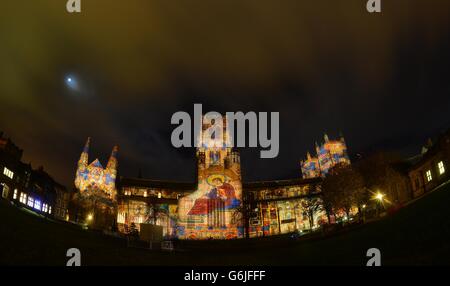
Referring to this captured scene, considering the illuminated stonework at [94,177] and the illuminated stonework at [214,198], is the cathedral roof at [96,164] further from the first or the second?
the illuminated stonework at [214,198]

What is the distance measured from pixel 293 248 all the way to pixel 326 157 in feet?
386

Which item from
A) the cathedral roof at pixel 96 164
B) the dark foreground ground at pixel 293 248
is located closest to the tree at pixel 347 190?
the dark foreground ground at pixel 293 248

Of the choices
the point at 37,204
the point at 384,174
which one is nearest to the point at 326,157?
the point at 384,174

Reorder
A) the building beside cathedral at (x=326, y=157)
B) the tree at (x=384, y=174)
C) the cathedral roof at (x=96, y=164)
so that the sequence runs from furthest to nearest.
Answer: the building beside cathedral at (x=326, y=157), the cathedral roof at (x=96, y=164), the tree at (x=384, y=174)

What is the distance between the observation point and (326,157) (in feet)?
484

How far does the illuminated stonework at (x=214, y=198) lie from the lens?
93.6 meters

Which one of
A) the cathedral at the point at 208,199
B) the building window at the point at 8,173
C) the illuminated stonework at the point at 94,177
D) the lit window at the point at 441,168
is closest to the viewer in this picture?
the lit window at the point at 441,168

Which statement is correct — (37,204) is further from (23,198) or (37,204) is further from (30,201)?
(23,198)

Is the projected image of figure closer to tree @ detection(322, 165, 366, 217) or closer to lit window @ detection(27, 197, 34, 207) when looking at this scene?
tree @ detection(322, 165, 366, 217)

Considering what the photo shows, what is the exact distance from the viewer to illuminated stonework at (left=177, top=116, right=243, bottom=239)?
93.6 meters

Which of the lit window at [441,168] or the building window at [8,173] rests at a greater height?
the building window at [8,173]

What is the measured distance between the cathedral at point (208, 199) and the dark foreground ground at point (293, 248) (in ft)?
165
